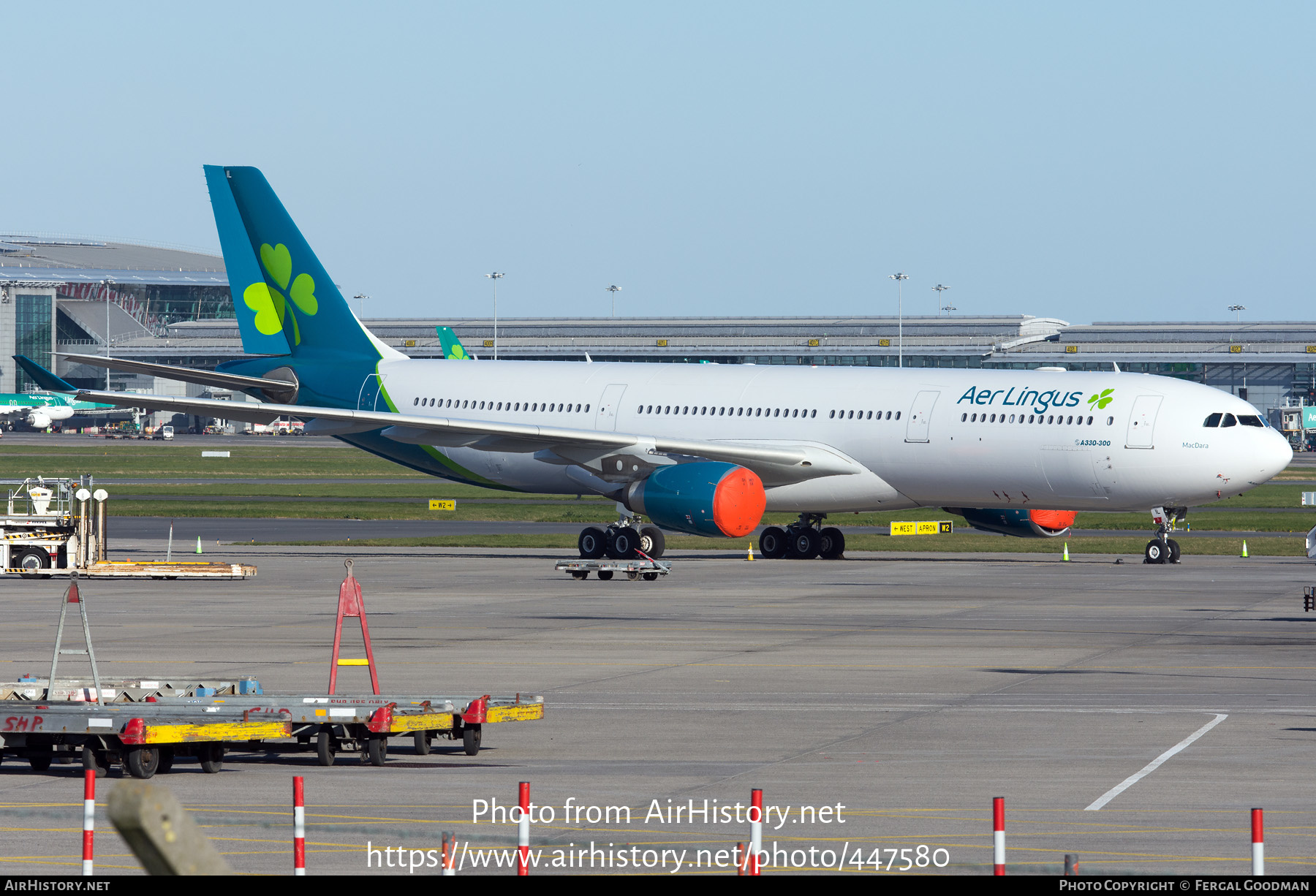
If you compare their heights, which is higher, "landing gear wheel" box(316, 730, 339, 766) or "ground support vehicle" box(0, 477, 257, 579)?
"ground support vehicle" box(0, 477, 257, 579)

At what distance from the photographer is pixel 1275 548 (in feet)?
152

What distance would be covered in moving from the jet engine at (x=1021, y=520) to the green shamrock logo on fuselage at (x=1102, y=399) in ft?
15.4

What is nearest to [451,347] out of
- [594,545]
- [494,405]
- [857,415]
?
[494,405]

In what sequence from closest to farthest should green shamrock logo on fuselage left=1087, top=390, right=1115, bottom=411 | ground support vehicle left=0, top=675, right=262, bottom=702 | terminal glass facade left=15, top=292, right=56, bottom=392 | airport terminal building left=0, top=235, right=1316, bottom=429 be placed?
ground support vehicle left=0, top=675, right=262, bottom=702 < green shamrock logo on fuselage left=1087, top=390, right=1115, bottom=411 < airport terminal building left=0, top=235, right=1316, bottom=429 < terminal glass facade left=15, top=292, right=56, bottom=392

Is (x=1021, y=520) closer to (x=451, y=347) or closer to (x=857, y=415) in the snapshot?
(x=857, y=415)

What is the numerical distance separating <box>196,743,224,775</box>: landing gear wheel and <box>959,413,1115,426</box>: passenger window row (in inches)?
1077

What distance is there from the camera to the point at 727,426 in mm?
43438

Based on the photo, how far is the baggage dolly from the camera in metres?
36.9

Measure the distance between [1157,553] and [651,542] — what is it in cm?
1177

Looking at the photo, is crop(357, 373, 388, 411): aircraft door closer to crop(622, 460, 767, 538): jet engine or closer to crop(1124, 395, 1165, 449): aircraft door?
crop(622, 460, 767, 538): jet engine

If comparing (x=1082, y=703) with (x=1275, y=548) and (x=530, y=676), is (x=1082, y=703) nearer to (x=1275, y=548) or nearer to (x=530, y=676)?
(x=530, y=676)

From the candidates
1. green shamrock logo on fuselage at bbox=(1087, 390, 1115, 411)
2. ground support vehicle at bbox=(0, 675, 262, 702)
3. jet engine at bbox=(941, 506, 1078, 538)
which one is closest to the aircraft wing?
jet engine at bbox=(941, 506, 1078, 538)

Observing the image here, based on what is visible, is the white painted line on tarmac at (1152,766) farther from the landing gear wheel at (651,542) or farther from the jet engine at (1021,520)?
the jet engine at (1021,520)

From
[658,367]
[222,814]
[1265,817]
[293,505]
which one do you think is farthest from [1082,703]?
[293,505]
